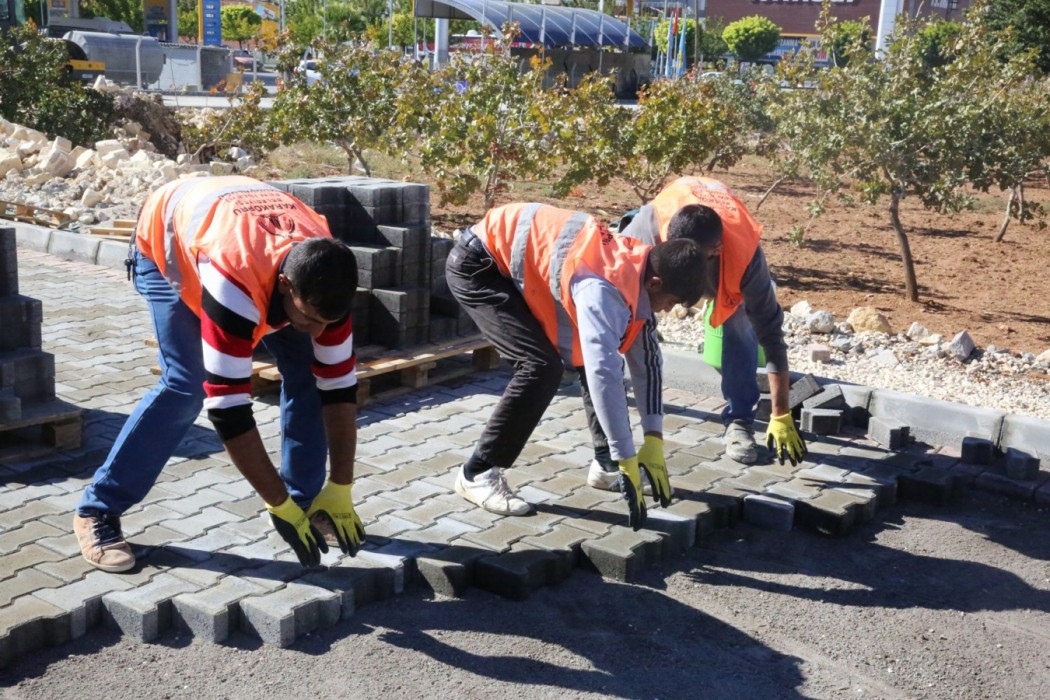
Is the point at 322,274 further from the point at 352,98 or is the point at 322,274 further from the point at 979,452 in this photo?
the point at 352,98

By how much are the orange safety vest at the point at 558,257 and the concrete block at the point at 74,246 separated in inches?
232

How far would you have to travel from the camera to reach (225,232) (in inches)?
142

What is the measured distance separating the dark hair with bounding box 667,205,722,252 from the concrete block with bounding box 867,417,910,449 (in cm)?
191

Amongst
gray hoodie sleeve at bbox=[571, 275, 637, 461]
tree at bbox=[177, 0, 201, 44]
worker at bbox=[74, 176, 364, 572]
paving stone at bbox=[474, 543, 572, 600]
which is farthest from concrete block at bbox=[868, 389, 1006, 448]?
tree at bbox=[177, 0, 201, 44]

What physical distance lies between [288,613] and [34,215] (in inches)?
325

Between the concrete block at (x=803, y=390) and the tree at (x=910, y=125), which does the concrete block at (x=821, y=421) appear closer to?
the concrete block at (x=803, y=390)

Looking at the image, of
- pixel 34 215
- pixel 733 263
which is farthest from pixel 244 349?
pixel 34 215

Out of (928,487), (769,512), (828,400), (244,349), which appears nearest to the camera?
(244,349)

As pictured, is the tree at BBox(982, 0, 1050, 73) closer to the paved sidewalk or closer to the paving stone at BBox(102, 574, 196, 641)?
the paved sidewalk

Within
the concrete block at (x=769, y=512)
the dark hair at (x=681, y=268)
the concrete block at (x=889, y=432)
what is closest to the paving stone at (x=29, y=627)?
the dark hair at (x=681, y=268)

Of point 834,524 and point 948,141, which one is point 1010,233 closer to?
point 948,141

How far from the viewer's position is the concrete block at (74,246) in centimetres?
961

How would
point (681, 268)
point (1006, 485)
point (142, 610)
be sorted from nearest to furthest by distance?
point (142, 610)
point (681, 268)
point (1006, 485)

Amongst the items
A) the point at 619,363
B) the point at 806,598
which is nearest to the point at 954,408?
the point at 806,598
